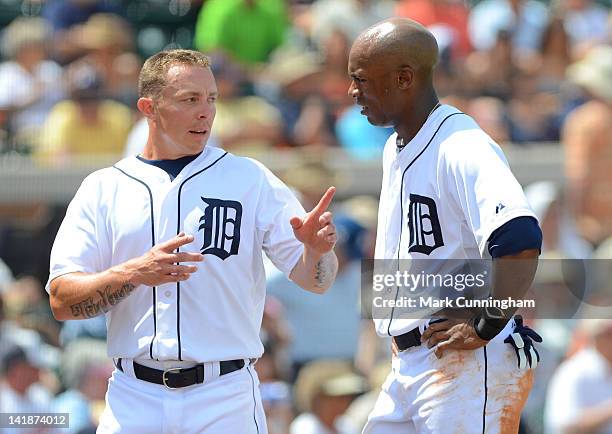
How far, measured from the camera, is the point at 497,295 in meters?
4.30

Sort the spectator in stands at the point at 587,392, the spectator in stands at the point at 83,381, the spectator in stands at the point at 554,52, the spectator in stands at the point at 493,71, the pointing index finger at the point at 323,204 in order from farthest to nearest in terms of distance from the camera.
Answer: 1. the spectator in stands at the point at 554,52
2. the spectator in stands at the point at 493,71
3. the spectator in stands at the point at 587,392
4. the spectator in stands at the point at 83,381
5. the pointing index finger at the point at 323,204

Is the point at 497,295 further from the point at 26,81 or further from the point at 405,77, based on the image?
the point at 26,81

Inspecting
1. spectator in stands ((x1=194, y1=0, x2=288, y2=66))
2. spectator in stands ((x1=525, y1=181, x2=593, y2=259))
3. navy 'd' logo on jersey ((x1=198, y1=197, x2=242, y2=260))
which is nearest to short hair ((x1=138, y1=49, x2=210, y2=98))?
navy 'd' logo on jersey ((x1=198, y1=197, x2=242, y2=260))

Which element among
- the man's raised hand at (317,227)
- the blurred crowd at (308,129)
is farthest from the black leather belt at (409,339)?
the blurred crowd at (308,129)

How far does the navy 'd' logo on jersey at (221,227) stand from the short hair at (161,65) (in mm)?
466

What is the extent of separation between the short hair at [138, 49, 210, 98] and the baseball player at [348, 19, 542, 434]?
59 centimetres

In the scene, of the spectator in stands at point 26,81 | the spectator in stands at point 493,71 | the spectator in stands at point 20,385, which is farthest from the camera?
the spectator in stands at point 493,71

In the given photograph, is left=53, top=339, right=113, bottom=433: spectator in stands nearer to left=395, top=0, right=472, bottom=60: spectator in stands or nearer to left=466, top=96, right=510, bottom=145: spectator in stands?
left=466, top=96, right=510, bottom=145: spectator in stands

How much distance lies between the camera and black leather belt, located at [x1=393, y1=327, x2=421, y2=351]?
4.53 meters

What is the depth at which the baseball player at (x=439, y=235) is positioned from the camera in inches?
169

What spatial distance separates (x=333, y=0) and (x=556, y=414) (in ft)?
15.0

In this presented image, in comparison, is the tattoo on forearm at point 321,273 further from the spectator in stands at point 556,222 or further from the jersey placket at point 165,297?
the spectator in stands at point 556,222

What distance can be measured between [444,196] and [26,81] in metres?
6.20

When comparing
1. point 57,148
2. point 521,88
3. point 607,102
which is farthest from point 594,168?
point 57,148
